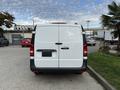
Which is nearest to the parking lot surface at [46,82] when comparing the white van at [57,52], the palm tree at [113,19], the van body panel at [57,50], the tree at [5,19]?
the white van at [57,52]

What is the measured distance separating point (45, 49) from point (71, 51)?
93 cm

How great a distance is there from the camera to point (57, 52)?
9.46 metres

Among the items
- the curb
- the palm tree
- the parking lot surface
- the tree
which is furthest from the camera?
the tree

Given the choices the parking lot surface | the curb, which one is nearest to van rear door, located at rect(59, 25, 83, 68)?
the parking lot surface

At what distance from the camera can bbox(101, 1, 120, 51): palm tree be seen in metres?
29.2

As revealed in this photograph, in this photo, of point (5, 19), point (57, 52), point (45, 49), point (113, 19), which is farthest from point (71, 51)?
point (5, 19)

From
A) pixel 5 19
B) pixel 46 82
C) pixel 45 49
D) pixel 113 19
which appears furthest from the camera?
pixel 5 19

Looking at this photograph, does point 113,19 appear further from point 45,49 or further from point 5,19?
point 5,19

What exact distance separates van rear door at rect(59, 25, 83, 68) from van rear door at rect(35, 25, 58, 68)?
25 centimetres

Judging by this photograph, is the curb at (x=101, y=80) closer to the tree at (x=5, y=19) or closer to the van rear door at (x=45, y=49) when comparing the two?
the van rear door at (x=45, y=49)

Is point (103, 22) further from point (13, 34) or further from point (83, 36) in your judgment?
point (13, 34)

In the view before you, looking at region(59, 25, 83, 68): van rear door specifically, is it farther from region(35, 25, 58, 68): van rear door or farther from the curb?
the curb

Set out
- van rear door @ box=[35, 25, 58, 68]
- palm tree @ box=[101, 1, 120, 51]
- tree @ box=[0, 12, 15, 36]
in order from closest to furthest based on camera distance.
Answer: van rear door @ box=[35, 25, 58, 68]
palm tree @ box=[101, 1, 120, 51]
tree @ box=[0, 12, 15, 36]

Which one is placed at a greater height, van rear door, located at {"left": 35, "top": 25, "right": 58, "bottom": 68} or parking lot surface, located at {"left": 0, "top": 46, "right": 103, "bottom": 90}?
van rear door, located at {"left": 35, "top": 25, "right": 58, "bottom": 68}
